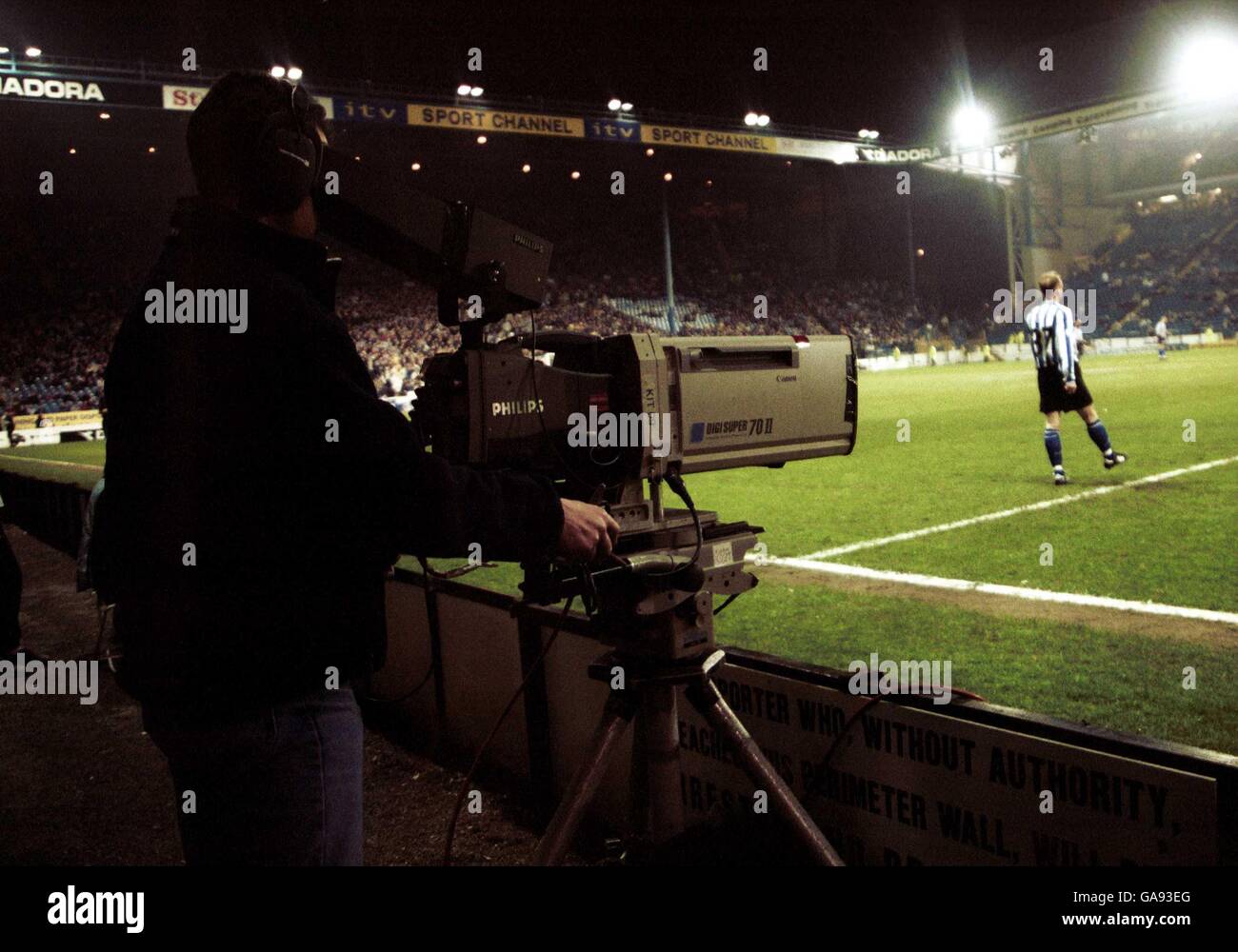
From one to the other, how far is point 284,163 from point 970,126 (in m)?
41.5

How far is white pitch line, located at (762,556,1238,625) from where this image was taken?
4.56m

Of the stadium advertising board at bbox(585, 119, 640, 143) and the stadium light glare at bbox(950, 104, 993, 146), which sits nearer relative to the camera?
the stadium advertising board at bbox(585, 119, 640, 143)

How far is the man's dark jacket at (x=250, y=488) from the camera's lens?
4.35 ft

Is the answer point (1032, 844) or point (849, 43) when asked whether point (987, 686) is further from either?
point (849, 43)

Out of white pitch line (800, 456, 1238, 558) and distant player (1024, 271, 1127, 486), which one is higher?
distant player (1024, 271, 1127, 486)

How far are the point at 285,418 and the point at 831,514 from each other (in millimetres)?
7059

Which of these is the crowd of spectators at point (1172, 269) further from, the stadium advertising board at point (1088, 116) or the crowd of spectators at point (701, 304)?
the stadium advertising board at point (1088, 116)

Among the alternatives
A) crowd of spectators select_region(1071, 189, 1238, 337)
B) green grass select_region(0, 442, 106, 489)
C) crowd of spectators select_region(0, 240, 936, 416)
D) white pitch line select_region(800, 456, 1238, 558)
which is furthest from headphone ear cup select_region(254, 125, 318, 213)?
crowd of spectators select_region(1071, 189, 1238, 337)

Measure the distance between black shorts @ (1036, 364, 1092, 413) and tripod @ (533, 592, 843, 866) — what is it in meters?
7.42

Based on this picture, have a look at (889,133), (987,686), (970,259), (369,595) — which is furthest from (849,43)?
(369,595)

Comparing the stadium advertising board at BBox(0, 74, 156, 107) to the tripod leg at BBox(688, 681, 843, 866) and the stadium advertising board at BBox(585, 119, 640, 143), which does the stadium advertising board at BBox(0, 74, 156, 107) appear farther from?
the tripod leg at BBox(688, 681, 843, 866)

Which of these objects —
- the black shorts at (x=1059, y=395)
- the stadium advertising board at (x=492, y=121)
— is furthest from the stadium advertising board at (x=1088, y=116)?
the black shorts at (x=1059, y=395)

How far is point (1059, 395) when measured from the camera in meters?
8.57

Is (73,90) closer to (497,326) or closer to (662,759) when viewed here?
(497,326)
